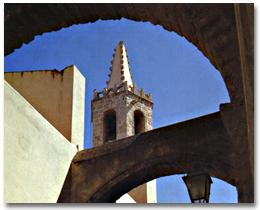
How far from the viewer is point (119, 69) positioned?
29.7m

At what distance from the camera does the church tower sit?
28125 millimetres

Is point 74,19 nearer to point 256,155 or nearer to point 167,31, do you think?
point 167,31

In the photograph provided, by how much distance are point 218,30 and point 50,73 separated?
4.95m

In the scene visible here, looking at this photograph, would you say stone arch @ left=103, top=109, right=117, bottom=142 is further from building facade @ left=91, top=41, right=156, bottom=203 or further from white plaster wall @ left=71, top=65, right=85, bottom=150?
white plaster wall @ left=71, top=65, right=85, bottom=150

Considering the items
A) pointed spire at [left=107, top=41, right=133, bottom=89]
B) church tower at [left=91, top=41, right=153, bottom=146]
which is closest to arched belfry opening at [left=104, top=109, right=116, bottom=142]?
church tower at [left=91, top=41, right=153, bottom=146]

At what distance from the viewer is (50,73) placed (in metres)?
9.07

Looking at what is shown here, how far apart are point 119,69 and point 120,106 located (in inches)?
83.2

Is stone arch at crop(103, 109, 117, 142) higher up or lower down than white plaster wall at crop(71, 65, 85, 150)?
higher up

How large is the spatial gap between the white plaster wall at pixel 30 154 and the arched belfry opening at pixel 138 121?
2070cm

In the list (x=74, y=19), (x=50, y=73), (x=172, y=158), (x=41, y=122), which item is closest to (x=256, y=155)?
(x=74, y=19)

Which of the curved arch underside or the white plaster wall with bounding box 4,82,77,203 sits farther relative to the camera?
the white plaster wall with bounding box 4,82,77,203

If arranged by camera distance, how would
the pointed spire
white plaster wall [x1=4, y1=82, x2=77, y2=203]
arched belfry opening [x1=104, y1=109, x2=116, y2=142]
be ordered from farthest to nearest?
the pointed spire, arched belfry opening [x1=104, y1=109, x2=116, y2=142], white plaster wall [x1=4, y1=82, x2=77, y2=203]

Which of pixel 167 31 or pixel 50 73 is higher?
pixel 50 73

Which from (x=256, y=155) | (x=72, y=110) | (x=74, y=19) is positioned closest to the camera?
(x=256, y=155)
